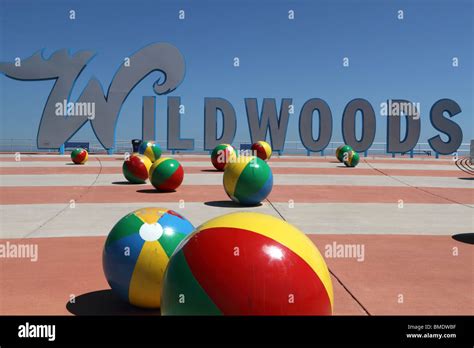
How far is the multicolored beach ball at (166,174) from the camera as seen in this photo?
43.1 feet

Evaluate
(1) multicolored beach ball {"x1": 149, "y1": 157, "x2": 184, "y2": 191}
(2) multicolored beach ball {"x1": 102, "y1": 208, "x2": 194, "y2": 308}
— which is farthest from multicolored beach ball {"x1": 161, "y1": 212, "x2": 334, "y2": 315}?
(1) multicolored beach ball {"x1": 149, "y1": 157, "x2": 184, "y2": 191}

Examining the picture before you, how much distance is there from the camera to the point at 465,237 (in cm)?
782

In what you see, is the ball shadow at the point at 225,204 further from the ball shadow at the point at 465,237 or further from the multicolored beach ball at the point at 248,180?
the ball shadow at the point at 465,237

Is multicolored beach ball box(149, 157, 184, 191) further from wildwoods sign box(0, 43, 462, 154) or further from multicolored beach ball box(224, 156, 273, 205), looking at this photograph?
wildwoods sign box(0, 43, 462, 154)

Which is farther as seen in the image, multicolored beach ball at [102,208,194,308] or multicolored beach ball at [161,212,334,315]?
multicolored beach ball at [102,208,194,308]

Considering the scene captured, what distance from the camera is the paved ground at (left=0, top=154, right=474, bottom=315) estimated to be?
491 centimetres

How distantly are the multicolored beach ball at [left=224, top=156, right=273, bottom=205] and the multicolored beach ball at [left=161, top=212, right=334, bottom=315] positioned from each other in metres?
7.30

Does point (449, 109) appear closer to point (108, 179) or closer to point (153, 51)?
point (153, 51)

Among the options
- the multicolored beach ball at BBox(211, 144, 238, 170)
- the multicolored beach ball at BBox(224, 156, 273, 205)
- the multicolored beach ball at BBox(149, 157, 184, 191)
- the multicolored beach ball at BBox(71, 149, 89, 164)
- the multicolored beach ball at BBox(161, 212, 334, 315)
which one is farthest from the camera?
the multicolored beach ball at BBox(71, 149, 89, 164)

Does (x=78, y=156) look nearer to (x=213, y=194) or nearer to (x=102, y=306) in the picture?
(x=213, y=194)

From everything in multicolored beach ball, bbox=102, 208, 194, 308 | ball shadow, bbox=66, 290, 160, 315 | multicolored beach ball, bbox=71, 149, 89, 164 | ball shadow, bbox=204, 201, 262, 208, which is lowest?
ball shadow, bbox=66, 290, 160, 315
